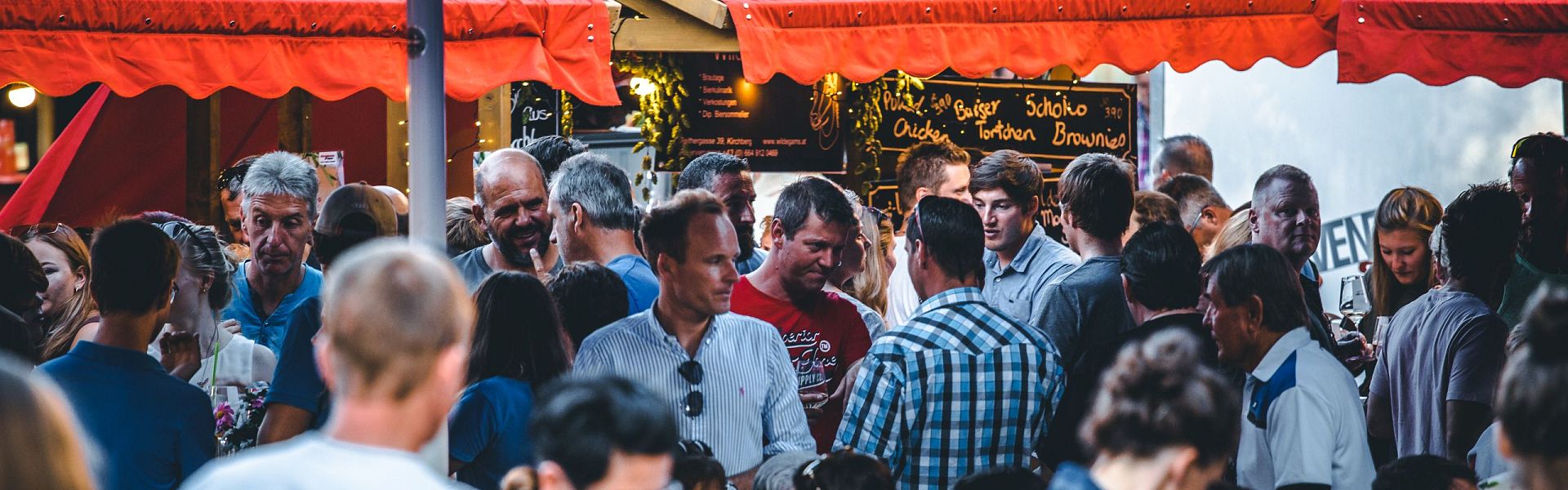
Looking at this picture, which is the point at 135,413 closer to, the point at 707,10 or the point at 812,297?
the point at 812,297

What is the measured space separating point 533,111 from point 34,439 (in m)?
6.79

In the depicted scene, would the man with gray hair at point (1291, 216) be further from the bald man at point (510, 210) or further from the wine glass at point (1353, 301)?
the bald man at point (510, 210)

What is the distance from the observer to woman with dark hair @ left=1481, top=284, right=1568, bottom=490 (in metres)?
2.08

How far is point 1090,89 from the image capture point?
9.97m

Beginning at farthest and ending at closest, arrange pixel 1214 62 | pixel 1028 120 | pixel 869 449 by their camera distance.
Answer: pixel 1214 62 < pixel 1028 120 < pixel 869 449

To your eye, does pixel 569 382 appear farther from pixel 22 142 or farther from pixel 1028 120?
Result: pixel 22 142

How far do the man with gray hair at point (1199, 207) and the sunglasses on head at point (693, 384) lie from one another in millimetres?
4522

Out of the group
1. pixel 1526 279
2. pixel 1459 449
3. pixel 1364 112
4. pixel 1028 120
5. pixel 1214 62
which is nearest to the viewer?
pixel 1459 449

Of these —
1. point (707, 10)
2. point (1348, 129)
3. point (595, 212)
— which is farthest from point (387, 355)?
point (1348, 129)

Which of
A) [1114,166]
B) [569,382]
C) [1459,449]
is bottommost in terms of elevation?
[1459,449]

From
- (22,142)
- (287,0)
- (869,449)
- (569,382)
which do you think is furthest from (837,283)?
(22,142)

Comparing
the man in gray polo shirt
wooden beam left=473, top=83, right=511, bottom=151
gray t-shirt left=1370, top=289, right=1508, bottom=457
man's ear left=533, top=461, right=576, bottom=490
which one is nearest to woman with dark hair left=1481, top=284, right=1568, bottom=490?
man's ear left=533, top=461, right=576, bottom=490

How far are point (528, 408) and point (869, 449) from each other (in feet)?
3.36

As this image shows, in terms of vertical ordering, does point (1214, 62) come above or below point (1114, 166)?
above
